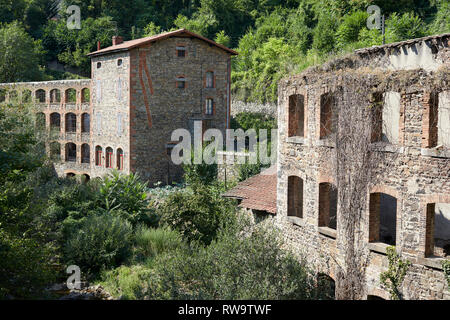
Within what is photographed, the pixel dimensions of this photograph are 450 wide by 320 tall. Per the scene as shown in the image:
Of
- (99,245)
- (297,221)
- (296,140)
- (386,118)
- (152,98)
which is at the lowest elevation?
(99,245)

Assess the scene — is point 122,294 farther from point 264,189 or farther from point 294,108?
point 294,108

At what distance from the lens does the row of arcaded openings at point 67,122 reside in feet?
115

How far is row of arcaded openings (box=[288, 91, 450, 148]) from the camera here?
10.5m

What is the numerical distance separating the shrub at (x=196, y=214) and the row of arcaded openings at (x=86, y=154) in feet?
35.1

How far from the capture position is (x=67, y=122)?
36.7 metres

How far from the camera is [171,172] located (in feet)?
100

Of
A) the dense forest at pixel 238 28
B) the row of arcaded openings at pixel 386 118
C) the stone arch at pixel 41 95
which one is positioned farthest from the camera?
the stone arch at pixel 41 95

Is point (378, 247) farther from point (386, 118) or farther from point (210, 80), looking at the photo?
A: point (210, 80)

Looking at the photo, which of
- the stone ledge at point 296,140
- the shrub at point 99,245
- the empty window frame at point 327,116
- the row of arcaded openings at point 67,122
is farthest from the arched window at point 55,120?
the empty window frame at point 327,116

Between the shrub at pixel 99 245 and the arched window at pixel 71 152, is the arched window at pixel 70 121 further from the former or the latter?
the shrub at pixel 99 245

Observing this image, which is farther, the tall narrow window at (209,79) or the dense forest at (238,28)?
the dense forest at (238,28)

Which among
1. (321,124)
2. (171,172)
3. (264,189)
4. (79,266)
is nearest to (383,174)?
(321,124)

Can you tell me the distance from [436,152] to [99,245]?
38.9ft

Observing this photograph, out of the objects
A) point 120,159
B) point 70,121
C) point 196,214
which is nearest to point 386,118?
point 196,214
